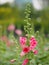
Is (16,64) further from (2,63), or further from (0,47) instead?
(0,47)

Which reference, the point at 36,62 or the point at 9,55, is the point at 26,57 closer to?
the point at 36,62

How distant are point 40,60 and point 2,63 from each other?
289mm

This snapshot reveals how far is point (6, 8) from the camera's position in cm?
2297

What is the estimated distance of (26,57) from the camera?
6.95ft

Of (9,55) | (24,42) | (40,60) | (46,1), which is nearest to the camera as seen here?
(24,42)

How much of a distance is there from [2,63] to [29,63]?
307 millimetres

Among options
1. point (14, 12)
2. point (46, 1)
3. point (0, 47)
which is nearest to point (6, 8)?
point (14, 12)

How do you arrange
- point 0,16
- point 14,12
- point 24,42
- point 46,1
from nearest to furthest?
point 24,42 → point 0,16 → point 14,12 → point 46,1

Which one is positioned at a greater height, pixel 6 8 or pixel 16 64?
pixel 6 8

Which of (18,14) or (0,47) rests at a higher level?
(18,14)

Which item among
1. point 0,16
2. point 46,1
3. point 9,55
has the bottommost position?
point 9,55

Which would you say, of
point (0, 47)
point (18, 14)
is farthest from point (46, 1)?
point (0, 47)

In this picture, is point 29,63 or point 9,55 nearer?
point 29,63

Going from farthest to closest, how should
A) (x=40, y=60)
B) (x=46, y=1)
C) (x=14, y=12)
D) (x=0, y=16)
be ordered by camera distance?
(x=46, y=1) → (x=14, y=12) → (x=0, y=16) → (x=40, y=60)
